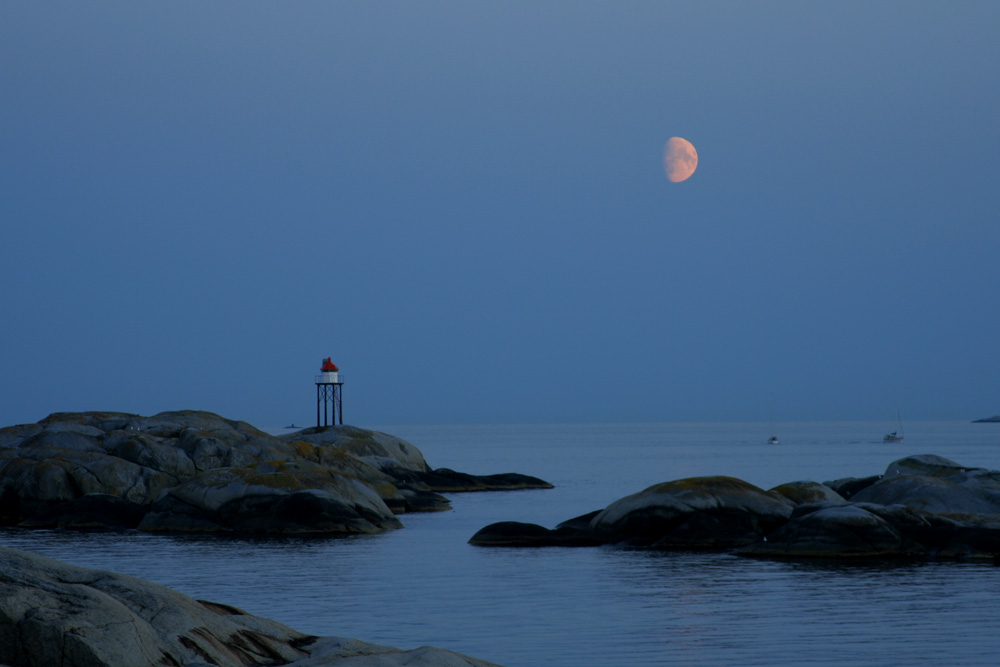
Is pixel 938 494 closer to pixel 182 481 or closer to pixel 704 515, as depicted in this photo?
pixel 704 515

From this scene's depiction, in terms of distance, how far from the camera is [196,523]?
108 ft

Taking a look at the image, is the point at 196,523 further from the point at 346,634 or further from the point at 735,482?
the point at 346,634

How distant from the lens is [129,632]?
8383mm

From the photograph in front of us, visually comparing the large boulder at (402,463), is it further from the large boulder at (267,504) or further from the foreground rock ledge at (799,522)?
the foreground rock ledge at (799,522)

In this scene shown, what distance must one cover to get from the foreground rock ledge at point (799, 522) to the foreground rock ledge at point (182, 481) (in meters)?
5.89

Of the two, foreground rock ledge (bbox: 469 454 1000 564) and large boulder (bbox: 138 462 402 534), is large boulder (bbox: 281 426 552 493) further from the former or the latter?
foreground rock ledge (bbox: 469 454 1000 564)

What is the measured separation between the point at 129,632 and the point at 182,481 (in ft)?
107

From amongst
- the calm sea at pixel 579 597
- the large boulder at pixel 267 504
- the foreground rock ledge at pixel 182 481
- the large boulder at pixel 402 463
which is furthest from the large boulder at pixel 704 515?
the large boulder at pixel 402 463

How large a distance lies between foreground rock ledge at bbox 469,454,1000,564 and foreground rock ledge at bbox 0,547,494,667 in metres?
17.8

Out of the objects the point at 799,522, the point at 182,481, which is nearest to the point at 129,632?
the point at 799,522

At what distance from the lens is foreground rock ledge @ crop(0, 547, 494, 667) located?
8.19m

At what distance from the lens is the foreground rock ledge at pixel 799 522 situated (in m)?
24.8

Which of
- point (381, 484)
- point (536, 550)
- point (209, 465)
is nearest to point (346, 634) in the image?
point (536, 550)

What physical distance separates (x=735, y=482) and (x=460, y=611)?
12.5m
